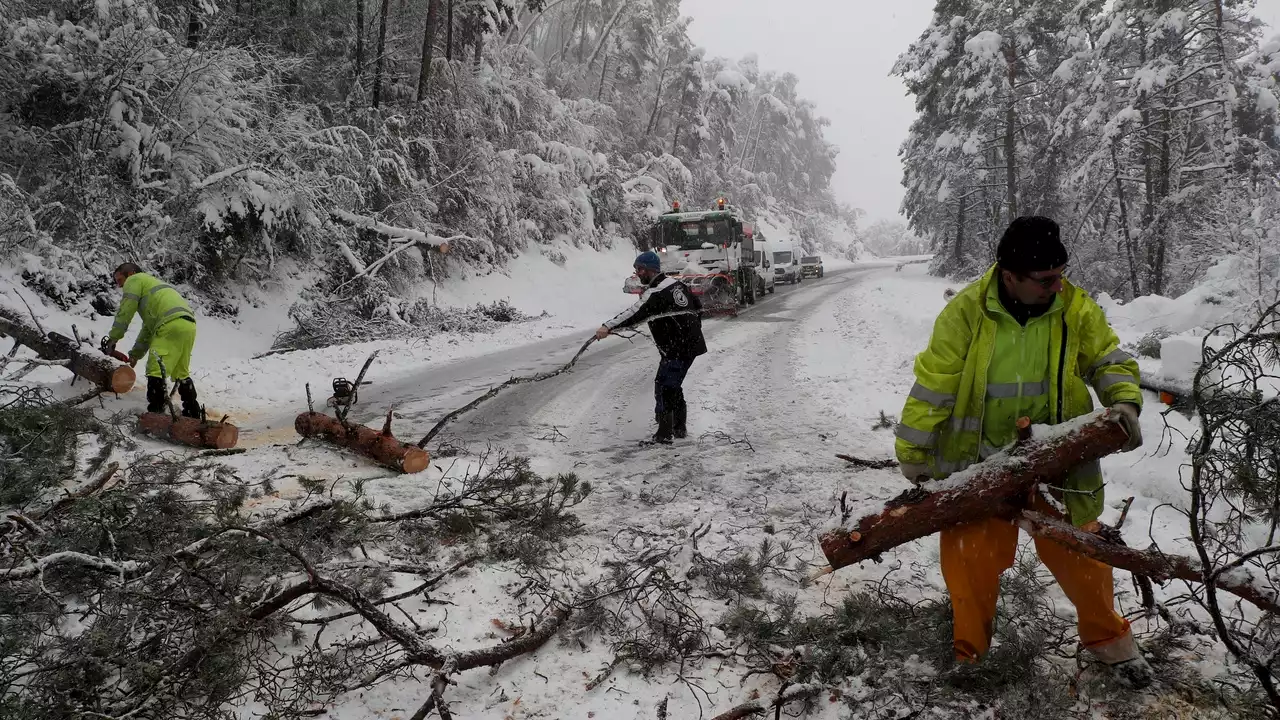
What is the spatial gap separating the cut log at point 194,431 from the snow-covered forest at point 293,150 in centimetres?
604

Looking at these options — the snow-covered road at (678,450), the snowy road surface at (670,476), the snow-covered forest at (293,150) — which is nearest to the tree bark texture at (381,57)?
the snow-covered forest at (293,150)

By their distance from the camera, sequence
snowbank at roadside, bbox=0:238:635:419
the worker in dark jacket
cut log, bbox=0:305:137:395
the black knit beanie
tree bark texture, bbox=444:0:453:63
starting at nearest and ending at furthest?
the black knit beanie, the worker in dark jacket, cut log, bbox=0:305:137:395, snowbank at roadside, bbox=0:238:635:419, tree bark texture, bbox=444:0:453:63

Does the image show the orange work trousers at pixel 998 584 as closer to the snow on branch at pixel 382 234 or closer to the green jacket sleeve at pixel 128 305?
the green jacket sleeve at pixel 128 305

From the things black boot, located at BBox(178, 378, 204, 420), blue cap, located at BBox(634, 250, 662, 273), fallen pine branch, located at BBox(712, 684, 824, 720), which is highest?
blue cap, located at BBox(634, 250, 662, 273)

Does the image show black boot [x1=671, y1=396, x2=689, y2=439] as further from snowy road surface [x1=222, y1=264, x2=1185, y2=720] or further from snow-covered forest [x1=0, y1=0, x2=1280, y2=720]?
snow-covered forest [x1=0, y1=0, x2=1280, y2=720]

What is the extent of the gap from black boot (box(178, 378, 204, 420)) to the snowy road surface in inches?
59.7

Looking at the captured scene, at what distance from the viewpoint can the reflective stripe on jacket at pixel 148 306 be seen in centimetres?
635

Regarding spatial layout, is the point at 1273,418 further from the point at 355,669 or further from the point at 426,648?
the point at 355,669

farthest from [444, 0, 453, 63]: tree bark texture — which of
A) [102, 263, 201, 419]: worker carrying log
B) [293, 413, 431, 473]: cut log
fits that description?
[293, 413, 431, 473]: cut log

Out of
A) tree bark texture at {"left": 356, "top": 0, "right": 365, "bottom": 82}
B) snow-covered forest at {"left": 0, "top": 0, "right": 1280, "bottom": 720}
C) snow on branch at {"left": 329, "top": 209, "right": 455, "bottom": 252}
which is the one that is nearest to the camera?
snow-covered forest at {"left": 0, "top": 0, "right": 1280, "bottom": 720}

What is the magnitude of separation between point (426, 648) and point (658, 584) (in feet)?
3.66

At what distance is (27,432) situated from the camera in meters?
4.42

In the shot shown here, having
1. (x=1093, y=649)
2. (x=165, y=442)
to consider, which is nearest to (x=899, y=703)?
(x=1093, y=649)

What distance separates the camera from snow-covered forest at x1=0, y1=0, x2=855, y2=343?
10.7 m
